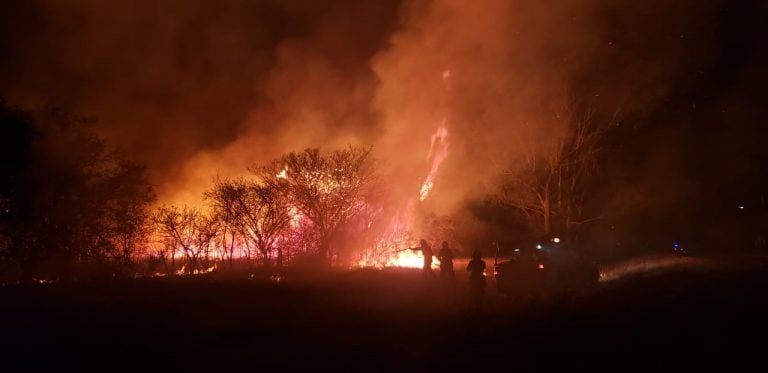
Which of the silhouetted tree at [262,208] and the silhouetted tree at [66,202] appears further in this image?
the silhouetted tree at [262,208]

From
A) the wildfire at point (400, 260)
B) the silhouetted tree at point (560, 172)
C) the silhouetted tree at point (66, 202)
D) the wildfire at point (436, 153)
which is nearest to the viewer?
the silhouetted tree at point (66, 202)

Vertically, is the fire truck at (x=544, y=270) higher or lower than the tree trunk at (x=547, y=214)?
lower

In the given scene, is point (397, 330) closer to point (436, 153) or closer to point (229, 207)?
point (229, 207)

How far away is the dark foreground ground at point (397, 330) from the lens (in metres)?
7.57

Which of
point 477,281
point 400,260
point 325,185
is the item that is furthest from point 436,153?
point 477,281

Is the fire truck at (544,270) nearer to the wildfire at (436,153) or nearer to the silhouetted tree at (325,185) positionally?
the silhouetted tree at (325,185)

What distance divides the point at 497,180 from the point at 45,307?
68.5ft

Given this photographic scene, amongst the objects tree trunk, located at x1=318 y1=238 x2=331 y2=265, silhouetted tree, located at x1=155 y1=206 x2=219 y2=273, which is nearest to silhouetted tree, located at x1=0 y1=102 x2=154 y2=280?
silhouetted tree, located at x1=155 y1=206 x2=219 y2=273

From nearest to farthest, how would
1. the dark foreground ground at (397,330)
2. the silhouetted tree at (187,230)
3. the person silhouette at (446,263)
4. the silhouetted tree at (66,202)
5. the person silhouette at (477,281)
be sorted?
the dark foreground ground at (397,330) → the person silhouette at (477,281) → the person silhouette at (446,263) → the silhouetted tree at (66,202) → the silhouetted tree at (187,230)

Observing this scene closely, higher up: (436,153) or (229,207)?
(436,153)

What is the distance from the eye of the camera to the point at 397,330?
9.61m

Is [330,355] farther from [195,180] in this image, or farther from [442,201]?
[195,180]

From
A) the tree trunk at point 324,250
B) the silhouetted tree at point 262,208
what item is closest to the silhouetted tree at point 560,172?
the tree trunk at point 324,250

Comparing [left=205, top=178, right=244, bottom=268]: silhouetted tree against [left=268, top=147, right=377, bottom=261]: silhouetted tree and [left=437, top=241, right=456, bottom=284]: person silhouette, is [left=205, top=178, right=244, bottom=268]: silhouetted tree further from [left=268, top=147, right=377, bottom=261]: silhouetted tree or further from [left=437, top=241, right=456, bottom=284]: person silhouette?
[left=437, top=241, right=456, bottom=284]: person silhouette
